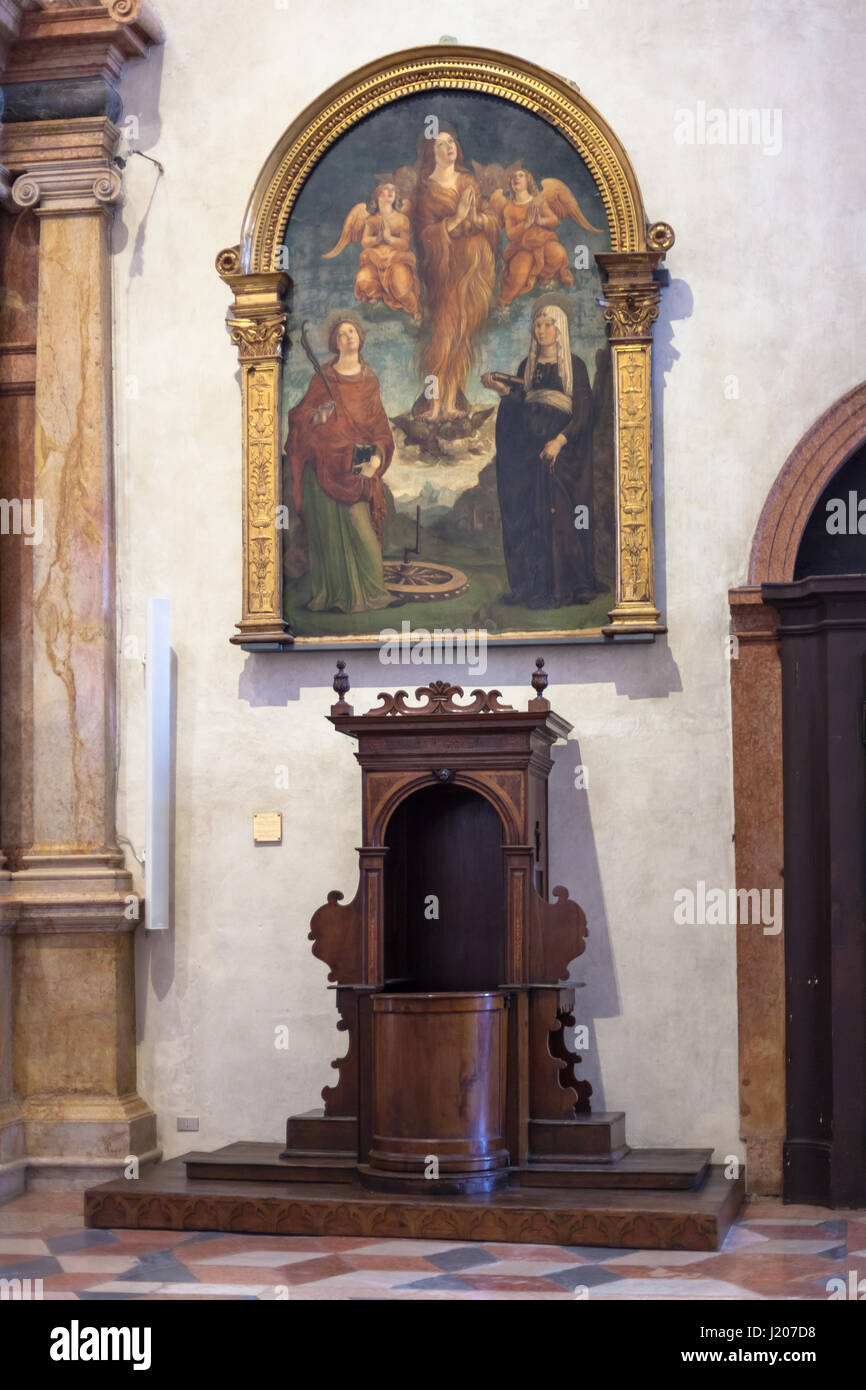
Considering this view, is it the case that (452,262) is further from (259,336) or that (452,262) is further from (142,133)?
(142,133)

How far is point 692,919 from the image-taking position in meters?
7.61

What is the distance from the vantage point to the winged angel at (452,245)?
7.93 meters

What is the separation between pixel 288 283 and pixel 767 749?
120 inches

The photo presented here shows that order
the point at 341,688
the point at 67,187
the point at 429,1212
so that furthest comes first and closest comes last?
1. the point at 67,187
2. the point at 341,688
3. the point at 429,1212

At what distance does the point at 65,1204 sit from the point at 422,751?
2.52 meters

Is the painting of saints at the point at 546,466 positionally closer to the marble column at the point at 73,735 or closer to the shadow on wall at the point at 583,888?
the shadow on wall at the point at 583,888

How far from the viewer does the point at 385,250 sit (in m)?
8.06

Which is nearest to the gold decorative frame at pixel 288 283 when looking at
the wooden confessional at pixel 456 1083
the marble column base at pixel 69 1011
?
the wooden confessional at pixel 456 1083

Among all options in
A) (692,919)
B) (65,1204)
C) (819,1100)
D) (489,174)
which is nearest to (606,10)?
(489,174)

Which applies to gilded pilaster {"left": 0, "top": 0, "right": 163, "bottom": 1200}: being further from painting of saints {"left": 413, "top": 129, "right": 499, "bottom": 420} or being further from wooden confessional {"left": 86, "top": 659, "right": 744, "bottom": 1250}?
painting of saints {"left": 413, "top": 129, "right": 499, "bottom": 420}

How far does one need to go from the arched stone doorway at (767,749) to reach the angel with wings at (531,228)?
4.56 ft

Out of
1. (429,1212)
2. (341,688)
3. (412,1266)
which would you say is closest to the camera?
(412,1266)

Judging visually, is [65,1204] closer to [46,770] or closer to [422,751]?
[46,770]

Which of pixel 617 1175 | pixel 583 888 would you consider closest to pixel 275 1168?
pixel 617 1175
